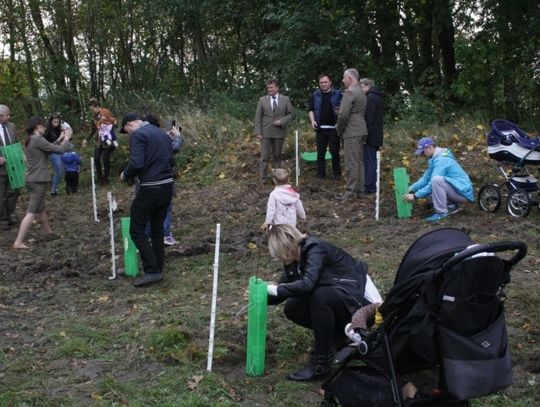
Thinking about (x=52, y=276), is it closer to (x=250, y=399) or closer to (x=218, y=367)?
(x=218, y=367)

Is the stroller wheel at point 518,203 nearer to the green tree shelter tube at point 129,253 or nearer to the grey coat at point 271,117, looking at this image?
the grey coat at point 271,117

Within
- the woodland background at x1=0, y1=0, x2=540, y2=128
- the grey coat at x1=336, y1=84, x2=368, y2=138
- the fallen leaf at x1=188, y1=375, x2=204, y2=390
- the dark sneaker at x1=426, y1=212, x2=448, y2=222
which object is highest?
the woodland background at x1=0, y1=0, x2=540, y2=128

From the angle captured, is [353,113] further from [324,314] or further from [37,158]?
[324,314]

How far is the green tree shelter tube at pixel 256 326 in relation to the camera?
4.93 meters

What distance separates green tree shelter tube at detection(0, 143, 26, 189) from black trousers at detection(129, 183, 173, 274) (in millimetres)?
3508

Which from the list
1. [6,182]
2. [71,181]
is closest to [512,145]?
[6,182]

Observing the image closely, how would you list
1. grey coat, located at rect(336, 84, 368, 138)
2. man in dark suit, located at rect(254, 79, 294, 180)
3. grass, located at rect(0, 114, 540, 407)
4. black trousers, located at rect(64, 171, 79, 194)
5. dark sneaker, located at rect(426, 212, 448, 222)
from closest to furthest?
1. grass, located at rect(0, 114, 540, 407)
2. dark sneaker, located at rect(426, 212, 448, 222)
3. grey coat, located at rect(336, 84, 368, 138)
4. man in dark suit, located at rect(254, 79, 294, 180)
5. black trousers, located at rect(64, 171, 79, 194)

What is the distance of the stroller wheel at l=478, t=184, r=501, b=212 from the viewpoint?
1005 centimetres

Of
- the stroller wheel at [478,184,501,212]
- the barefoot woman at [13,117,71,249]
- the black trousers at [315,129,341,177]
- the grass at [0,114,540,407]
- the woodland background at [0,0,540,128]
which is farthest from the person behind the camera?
the woodland background at [0,0,540,128]

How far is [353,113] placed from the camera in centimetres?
1115

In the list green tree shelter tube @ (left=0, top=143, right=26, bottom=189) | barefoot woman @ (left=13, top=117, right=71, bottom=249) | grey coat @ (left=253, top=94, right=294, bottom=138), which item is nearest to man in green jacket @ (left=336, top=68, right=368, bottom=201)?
grey coat @ (left=253, top=94, right=294, bottom=138)

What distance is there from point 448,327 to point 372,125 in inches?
317

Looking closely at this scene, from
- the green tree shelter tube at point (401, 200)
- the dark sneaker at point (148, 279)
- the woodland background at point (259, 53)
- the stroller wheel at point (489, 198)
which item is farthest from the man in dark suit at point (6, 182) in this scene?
the woodland background at point (259, 53)

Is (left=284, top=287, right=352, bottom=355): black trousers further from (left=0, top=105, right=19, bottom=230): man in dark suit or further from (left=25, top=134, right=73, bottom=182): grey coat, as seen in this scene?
(left=0, top=105, right=19, bottom=230): man in dark suit
